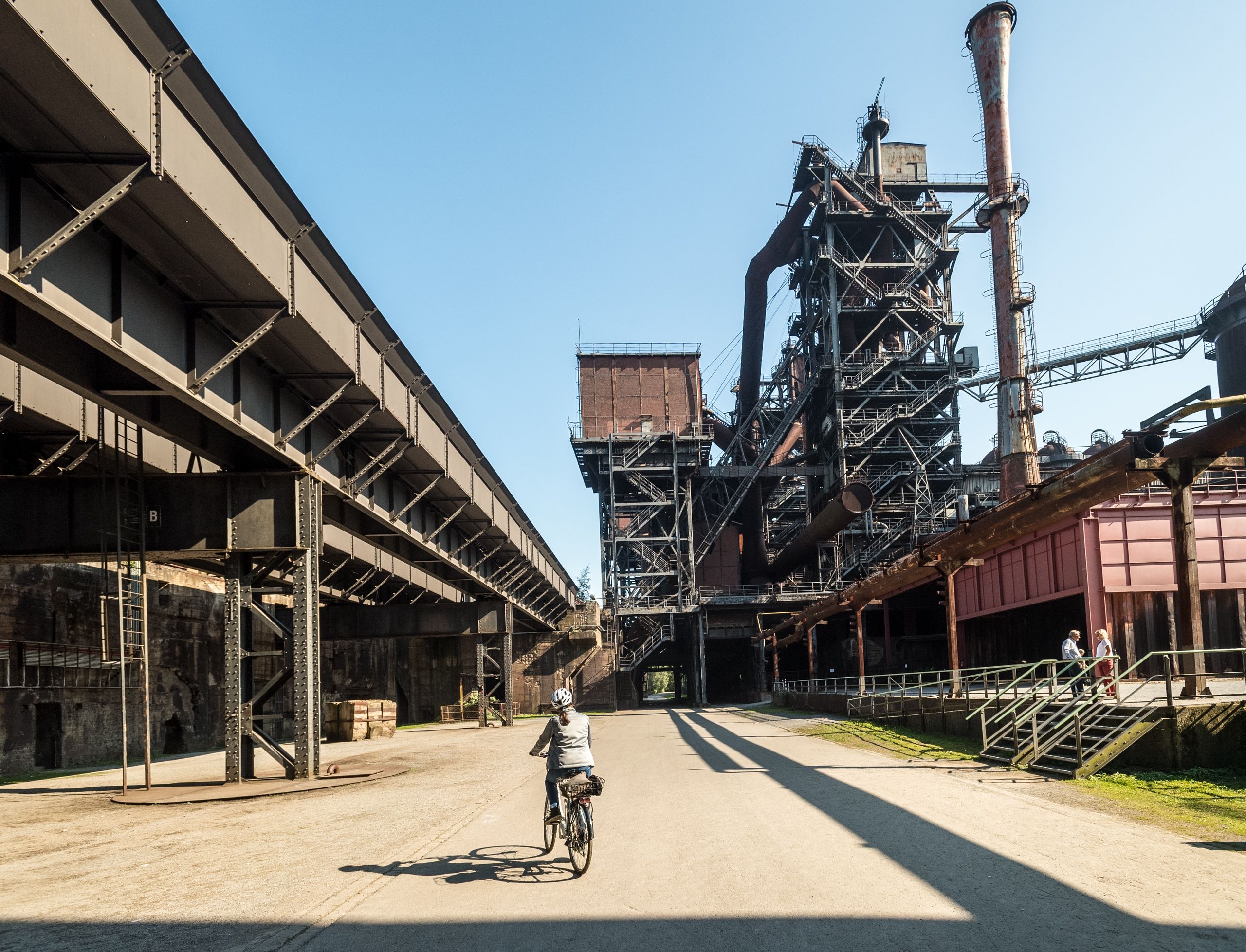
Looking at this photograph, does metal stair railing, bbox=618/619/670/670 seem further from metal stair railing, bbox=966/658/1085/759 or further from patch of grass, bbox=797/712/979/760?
metal stair railing, bbox=966/658/1085/759

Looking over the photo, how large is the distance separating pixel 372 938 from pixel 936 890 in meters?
4.15

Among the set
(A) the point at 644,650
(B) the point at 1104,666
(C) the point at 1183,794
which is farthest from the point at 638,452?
(C) the point at 1183,794

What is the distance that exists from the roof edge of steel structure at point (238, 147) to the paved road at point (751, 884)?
25.1 ft

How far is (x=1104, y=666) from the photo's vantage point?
22.7m

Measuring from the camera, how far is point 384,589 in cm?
3944

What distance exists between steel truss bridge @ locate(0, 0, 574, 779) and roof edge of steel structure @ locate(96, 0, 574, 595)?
0.03m

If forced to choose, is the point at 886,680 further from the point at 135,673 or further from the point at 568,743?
the point at 568,743

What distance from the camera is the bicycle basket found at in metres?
8.93

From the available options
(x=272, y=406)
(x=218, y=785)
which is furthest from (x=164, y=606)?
(x=272, y=406)

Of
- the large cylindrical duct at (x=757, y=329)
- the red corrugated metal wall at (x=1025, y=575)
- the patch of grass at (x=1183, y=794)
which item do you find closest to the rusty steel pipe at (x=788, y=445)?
the large cylindrical duct at (x=757, y=329)

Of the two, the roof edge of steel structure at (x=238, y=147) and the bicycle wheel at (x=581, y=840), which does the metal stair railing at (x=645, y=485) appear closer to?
the roof edge of steel structure at (x=238, y=147)

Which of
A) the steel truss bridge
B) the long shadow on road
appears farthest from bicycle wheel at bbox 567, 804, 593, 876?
the steel truss bridge

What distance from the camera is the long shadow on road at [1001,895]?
6.30 meters

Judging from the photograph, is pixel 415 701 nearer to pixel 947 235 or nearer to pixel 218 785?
pixel 218 785
